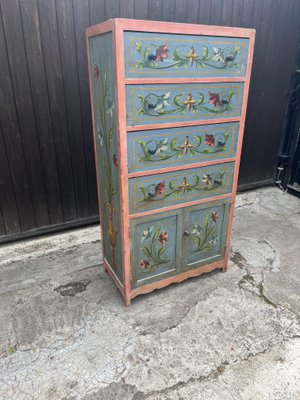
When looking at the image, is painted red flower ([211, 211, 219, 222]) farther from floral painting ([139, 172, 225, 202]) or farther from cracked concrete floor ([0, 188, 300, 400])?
cracked concrete floor ([0, 188, 300, 400])

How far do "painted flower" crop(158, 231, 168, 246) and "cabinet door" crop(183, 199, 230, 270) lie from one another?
0.47ft

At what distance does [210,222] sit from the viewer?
2109 mm

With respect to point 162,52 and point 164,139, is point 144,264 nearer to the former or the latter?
point 164,139

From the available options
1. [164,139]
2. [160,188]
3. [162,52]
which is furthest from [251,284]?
[162,52]

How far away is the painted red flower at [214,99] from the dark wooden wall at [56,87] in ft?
4.09

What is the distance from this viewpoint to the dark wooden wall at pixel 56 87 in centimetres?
226

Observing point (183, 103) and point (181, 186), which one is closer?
point (183, 103)

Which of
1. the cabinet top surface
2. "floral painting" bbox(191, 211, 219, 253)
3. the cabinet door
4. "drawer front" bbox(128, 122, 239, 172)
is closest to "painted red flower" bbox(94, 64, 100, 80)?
the cabinet top surface

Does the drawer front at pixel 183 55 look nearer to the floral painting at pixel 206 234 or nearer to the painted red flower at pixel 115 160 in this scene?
the painted red flower at pixel 115 160

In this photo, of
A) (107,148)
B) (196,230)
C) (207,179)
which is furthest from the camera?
(196,230)

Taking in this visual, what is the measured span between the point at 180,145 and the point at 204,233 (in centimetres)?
70

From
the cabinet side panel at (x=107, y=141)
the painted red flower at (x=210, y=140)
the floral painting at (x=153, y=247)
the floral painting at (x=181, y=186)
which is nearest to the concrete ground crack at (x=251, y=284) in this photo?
the floral painting at (x=153, y=247)

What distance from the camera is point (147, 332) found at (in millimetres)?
1818

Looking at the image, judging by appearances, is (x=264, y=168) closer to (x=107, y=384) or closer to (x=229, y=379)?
(x=229, y=379)
